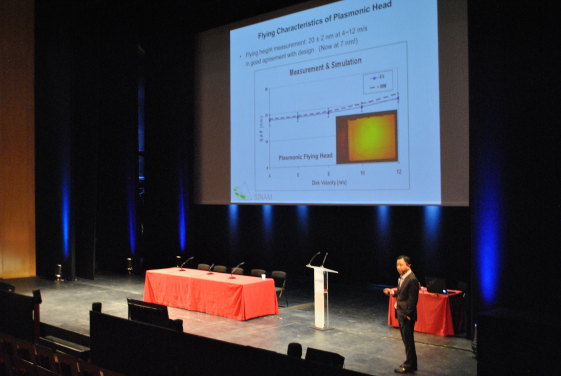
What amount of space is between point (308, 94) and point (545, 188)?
432 cm

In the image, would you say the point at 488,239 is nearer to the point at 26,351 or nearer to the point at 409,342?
the point at 409,342

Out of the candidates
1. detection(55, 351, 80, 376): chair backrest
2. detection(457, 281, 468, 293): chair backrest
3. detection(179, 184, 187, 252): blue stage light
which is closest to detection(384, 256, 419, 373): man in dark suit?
detection(457, 281, 468, 293): chair backrest

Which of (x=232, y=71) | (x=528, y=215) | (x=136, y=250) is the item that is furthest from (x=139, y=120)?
(x=528, y=215)

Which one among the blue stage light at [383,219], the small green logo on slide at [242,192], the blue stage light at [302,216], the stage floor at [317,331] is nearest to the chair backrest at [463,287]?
the stage floor at [317,331]

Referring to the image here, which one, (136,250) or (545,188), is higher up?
(545,188)

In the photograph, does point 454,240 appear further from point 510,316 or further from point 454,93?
point 510,316

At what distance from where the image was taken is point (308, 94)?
7.89m

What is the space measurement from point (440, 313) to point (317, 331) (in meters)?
1.50

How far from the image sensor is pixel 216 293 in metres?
6.95

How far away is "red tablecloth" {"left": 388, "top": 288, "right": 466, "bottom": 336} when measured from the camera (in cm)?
588

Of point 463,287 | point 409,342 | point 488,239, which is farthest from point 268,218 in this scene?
point 488,239

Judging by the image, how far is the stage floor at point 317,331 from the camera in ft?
16.5

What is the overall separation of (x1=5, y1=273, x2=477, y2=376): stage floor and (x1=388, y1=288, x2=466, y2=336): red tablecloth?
0.11 meters

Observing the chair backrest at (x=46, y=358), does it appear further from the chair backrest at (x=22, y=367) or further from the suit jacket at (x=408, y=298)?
the suit jacket at (x=408, y=298)
